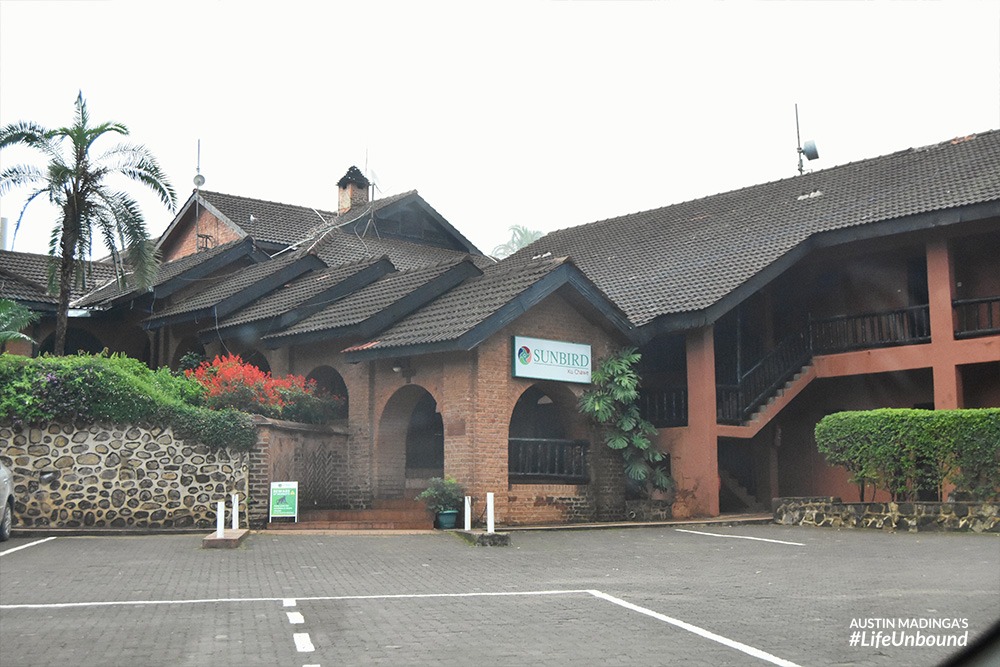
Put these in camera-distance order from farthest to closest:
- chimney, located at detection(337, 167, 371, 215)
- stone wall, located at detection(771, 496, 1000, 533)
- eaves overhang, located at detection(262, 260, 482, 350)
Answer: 1. chimney, located at detection(337, 167, 371, 215)
2. eaves overhang, located at detection(262, 260, 482, 350)
3. stone wall, located at detection(771, 496, 1000, 533)

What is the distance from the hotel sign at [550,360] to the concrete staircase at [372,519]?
3.11 m

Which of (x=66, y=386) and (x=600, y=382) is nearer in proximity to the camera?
(x=66, y=386)

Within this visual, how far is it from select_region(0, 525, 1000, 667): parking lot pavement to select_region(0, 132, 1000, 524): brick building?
4.17 meters

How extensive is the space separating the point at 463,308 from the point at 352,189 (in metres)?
20.8

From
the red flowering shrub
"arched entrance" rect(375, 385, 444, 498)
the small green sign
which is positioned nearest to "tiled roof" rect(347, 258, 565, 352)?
"arched entrance" rect(375, 385, 444, 498)

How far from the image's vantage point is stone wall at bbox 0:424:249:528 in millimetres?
18172

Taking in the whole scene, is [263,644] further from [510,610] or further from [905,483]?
[905,483]

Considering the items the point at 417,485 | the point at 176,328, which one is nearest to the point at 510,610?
the point at 417,485

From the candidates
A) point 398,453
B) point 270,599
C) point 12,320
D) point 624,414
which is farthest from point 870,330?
point 12,320

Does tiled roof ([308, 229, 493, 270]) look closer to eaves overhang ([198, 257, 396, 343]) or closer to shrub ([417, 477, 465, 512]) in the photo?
eaves overhang ([198, 257, 396, 343])

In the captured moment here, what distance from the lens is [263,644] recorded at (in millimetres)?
8688

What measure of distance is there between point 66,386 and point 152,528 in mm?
2707

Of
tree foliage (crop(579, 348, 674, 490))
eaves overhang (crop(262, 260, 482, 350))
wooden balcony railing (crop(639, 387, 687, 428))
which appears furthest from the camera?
wooden balcony railing (crop(639, 387, 687, 428))

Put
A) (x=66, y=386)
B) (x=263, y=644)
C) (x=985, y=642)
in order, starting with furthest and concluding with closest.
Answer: (x=66, y=386)
(x=263, y=644)
(x=985, y=642)
